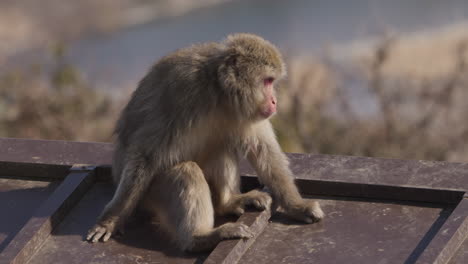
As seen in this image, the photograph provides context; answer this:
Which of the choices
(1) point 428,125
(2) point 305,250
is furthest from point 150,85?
(1) point 428,125

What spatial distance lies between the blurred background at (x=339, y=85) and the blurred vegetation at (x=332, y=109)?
0.05 ft

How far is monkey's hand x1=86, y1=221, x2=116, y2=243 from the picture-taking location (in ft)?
14.3

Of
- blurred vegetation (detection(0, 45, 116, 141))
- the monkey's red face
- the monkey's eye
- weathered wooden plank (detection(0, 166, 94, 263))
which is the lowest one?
blurred vegetation (detection(0, 45, 116, 141))

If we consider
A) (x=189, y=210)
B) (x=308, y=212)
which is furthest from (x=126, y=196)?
(x=308, y=212)

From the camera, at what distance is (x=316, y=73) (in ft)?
39.1

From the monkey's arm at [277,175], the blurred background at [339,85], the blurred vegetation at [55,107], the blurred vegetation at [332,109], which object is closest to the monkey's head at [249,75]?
the monkey's arm at [277,175]

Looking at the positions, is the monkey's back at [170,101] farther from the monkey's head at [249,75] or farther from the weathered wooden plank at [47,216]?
the weathered wooden plank at [47,216]

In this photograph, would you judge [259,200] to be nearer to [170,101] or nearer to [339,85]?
[170,101]

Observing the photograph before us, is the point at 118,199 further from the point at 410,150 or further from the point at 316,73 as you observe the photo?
the point at 316,73

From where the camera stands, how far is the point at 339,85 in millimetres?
11461

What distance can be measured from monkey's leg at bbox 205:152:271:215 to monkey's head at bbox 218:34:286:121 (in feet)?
A: 0.90

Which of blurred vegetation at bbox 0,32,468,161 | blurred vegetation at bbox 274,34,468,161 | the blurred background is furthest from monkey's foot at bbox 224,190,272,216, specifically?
blurred vegetation at bbox 274,34,468,161

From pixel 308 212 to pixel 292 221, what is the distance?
155 millimetres

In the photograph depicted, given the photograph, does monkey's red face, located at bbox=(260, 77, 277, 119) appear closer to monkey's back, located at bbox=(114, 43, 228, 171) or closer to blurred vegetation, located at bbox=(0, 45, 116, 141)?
monkey's back, located at bbox=(114, 43, 228, 171)
